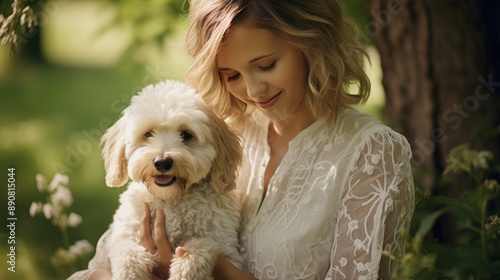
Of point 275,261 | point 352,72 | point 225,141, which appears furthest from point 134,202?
point 352,72

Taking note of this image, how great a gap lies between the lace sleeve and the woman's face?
358 mm

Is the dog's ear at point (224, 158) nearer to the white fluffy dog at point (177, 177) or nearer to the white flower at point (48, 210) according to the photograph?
the white fluffy dog at point (177, 177)

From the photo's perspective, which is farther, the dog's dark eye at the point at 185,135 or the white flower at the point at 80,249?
the white flower at the point at 80,249

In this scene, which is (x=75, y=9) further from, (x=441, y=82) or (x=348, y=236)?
(x=348, y=236)

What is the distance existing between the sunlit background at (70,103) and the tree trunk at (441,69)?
27cm

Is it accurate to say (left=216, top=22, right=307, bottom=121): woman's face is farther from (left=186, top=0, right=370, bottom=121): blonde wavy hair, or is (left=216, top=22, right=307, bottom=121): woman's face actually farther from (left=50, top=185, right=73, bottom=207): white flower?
(left=50, top=185, right=73, bottom=207): white flower

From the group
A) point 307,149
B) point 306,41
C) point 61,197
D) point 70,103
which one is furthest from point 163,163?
point 70,103

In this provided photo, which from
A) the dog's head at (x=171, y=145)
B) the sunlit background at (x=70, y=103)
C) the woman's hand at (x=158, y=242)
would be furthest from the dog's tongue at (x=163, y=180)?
the sunlit background at (x=70, y=103)

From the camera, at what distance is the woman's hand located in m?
2.45

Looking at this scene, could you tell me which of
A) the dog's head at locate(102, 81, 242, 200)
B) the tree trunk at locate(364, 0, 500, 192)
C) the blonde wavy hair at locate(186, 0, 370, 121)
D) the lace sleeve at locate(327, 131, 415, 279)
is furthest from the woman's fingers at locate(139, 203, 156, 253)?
the tree trunk at locate(364, 0, 500, 192)

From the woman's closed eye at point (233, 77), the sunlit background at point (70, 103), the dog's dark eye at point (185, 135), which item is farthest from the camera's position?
the sunlit background at point (70, 103)

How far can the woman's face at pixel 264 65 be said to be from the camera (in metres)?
2.44

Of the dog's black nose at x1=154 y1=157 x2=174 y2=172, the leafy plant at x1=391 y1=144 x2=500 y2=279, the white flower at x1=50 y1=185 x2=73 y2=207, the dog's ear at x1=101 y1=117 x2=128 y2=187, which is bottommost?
the white flower at x1=50 y1=185 x2=73 y2=207

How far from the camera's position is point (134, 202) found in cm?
259
